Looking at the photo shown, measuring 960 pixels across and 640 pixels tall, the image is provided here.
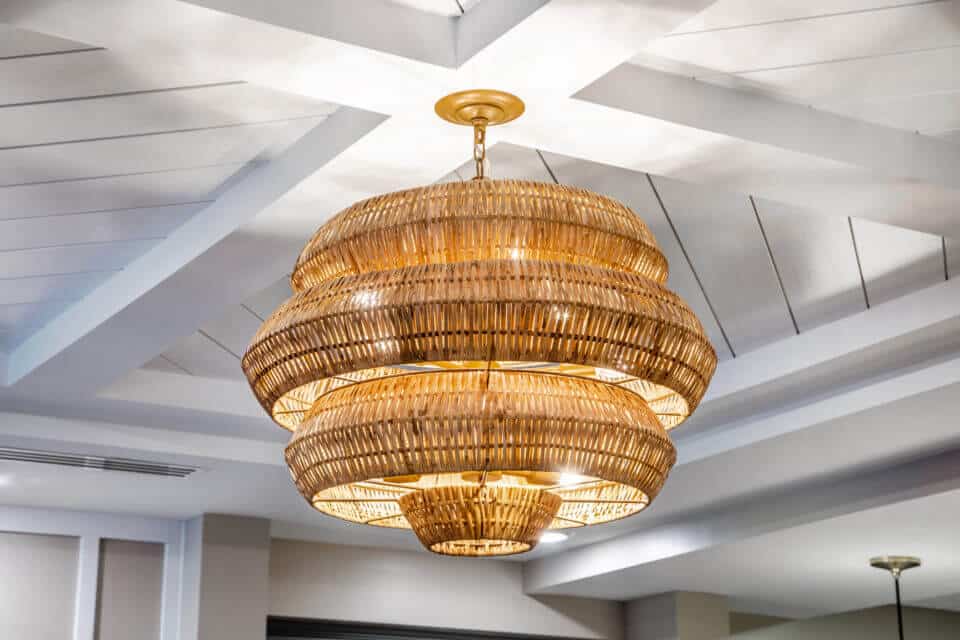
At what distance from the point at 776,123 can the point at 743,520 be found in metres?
2.83

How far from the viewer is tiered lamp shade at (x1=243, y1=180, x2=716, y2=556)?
1752 mm

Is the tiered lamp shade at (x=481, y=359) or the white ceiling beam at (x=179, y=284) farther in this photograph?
the white ceiling beam at (x=179, y=284)

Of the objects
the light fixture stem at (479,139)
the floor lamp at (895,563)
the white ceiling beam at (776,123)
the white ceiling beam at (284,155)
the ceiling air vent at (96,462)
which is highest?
the white ceiling beam at (776,123)

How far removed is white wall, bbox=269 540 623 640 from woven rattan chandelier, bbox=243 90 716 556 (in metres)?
3.67

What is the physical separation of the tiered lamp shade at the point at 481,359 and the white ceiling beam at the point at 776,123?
1.22 feet

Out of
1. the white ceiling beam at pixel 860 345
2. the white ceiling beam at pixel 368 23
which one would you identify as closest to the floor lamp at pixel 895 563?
the white ceiling beam at pixel 860 345

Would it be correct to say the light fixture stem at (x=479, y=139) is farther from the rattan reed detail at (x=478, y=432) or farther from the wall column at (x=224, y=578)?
the wall column at (x=224, y=578)

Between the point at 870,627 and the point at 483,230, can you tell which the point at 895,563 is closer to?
the point at 870,627

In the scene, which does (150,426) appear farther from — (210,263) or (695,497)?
(695,497)

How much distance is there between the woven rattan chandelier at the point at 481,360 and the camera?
5.75 feet

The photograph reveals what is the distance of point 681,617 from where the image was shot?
242 inches

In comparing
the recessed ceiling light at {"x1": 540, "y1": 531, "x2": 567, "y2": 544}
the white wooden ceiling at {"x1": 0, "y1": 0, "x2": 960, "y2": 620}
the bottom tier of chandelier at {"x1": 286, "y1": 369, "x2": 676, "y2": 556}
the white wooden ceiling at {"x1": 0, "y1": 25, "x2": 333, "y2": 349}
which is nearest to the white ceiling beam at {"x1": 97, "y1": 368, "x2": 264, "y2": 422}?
the white wooden ceiling at {"x1": 0, "y1": 0, "x2": 960, "y2": 620}

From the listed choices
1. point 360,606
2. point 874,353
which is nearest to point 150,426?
point 360,606

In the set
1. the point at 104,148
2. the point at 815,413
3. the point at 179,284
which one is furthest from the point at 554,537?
the point at 104,148
